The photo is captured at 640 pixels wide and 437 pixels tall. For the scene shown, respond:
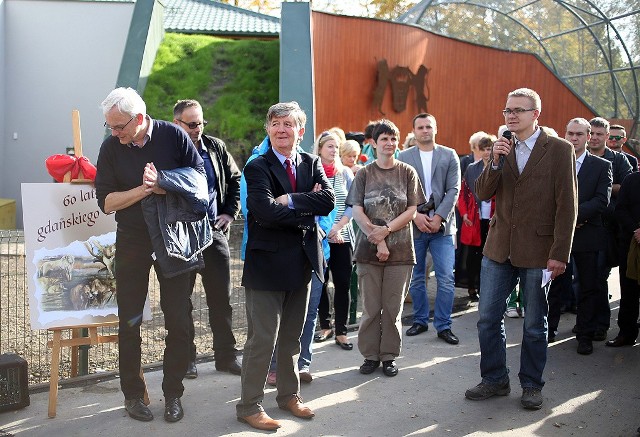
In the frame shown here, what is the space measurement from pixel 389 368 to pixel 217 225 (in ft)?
5.89

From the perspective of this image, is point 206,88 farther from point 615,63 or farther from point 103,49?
point 615,63

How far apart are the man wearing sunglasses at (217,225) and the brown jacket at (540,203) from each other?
2075 mm

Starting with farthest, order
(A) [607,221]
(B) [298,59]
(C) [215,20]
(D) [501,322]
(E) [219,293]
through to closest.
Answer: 1. (C) [215,20]
2. (B) [298,59]
3. (A) [607,221]
4. (E) [219,293]
5. (D) [501,322]

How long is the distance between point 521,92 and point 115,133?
2.77 m

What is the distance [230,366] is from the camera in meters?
5.89

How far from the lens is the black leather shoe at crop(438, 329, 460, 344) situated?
270 inches

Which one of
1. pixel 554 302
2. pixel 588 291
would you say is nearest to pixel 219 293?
pixel 554 302

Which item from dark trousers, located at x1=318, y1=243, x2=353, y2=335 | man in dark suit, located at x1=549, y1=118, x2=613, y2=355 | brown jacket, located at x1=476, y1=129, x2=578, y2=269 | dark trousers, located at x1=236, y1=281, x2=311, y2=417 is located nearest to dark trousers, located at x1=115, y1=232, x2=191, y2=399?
dark trousers, located at x1=236, y1=281, x2=311, y2=417

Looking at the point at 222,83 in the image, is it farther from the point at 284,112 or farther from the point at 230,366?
the point at 284,112

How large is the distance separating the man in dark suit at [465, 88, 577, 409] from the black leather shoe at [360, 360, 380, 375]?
929 mm

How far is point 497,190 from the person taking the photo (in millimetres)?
5277

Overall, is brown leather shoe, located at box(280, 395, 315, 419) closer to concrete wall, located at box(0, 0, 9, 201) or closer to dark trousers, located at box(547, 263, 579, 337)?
dark trousers, located at box(547, 263, 579, 337)

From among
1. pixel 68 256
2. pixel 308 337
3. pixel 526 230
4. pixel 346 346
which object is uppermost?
pixel 526 230

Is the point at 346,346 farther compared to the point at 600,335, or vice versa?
the point at 600,335
